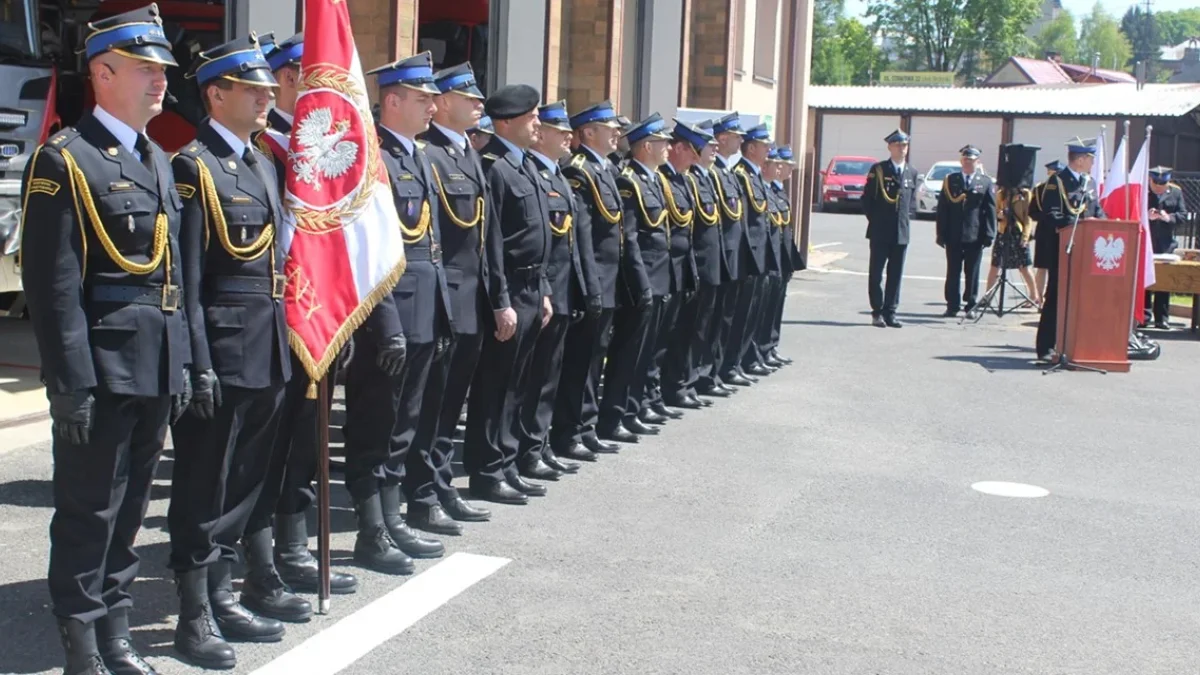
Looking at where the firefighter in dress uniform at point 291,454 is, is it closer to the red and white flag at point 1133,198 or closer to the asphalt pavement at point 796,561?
the asphalt pavement at point 796,561

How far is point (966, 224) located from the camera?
18.5 metres

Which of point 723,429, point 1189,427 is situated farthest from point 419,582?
point 1189,427

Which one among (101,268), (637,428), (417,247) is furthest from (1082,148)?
(101,268)

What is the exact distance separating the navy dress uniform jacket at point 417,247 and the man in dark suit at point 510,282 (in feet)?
3.07

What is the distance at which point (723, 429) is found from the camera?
1022 cm

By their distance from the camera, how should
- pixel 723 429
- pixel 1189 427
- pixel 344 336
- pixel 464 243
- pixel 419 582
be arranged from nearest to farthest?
pixel 344 336, pixel 419 582, pixel 464 243, pixel 723 429, pixel 1189 427

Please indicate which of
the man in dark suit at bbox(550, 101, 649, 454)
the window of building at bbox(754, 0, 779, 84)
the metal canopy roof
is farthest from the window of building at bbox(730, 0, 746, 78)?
the metal canopy roof

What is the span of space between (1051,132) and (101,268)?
5153 centimetres

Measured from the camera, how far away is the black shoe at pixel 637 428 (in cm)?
984

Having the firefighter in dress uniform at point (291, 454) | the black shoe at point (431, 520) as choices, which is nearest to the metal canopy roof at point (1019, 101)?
the black shoe at point (431, 520)

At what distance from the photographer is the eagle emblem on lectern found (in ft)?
45.6

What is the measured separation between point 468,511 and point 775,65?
58.8ft

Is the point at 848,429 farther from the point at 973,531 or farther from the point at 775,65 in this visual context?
the point at 775,65

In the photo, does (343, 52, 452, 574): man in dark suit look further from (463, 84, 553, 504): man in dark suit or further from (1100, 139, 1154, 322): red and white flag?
(1100, 139, 1154, 322): red and white flag
